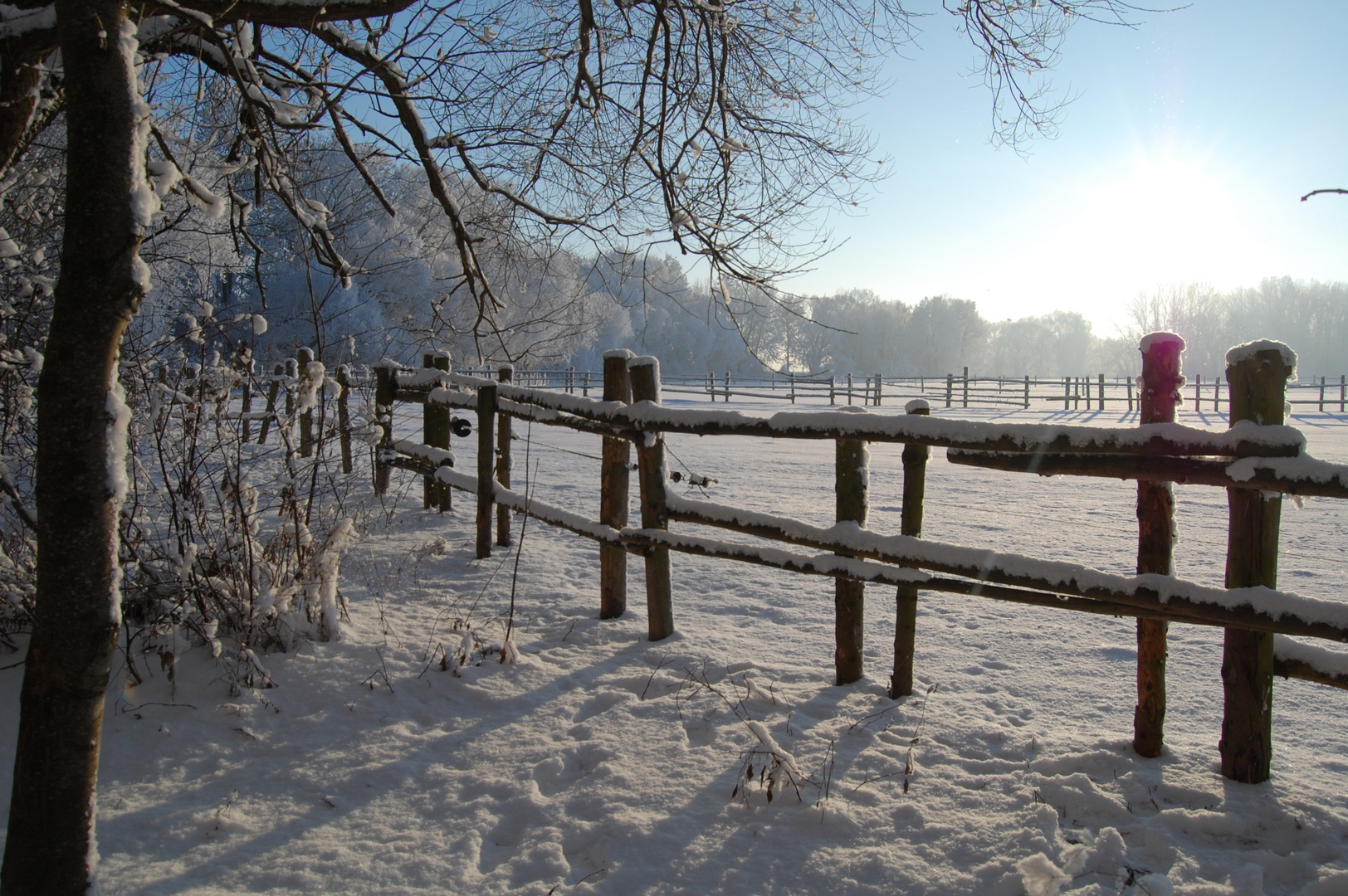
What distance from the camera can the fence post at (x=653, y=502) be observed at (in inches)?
147

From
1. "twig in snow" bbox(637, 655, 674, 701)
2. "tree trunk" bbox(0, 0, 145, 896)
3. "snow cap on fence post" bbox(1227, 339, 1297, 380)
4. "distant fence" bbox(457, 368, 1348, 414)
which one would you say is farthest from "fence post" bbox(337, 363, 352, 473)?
"distant fence" bbox(457, 368, 1348, 414)

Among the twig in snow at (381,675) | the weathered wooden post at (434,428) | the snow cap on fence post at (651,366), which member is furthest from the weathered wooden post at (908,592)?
the weathered wooden post at (434,428)

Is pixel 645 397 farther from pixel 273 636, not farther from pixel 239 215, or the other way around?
pixel 239 215

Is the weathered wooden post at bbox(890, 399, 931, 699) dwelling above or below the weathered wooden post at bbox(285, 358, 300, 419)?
below

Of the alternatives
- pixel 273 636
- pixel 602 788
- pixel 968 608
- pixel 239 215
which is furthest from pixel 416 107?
pixel 968 608

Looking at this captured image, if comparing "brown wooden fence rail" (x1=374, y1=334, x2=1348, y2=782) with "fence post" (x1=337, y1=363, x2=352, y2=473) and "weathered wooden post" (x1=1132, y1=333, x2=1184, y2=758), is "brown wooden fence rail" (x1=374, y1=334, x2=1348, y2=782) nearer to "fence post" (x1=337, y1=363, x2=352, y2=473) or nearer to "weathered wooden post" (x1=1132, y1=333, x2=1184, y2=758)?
"weathered wooden post" (x1=1132, y1=333, x2=1184, y2=758)

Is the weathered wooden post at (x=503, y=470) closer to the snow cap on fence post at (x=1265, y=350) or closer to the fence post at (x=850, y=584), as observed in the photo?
the fence post at (x=850, y=584)

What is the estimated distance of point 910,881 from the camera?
202 centimetres

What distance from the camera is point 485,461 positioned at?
17.4ft

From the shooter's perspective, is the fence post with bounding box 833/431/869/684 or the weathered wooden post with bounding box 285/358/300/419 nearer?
the fence post with bounding box 833/431/869/684

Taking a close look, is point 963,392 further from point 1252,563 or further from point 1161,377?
point 1252,563

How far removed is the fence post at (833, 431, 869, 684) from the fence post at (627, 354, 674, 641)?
3.07 ft

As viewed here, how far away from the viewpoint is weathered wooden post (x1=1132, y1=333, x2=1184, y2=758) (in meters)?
2.56

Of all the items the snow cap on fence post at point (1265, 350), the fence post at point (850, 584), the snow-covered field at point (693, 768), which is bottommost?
the snow-covered field at point (693, 768)
